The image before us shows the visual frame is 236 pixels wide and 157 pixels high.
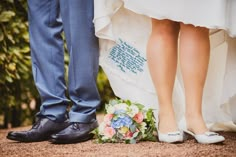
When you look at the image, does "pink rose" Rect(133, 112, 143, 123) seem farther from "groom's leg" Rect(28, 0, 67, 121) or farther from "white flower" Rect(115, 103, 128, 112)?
"groom's leg" Rect(28, 0, 67, 121)

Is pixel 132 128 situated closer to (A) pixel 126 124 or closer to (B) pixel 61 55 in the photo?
(A) pixel 126 124

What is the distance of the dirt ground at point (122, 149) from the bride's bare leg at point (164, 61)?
0.42ft

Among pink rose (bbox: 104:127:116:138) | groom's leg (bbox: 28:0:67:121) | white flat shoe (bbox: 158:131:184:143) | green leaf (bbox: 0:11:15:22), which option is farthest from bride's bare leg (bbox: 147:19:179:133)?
green leaf (bbox: 0:11:15:22)

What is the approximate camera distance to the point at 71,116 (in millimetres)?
2656

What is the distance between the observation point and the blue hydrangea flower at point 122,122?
8.48 feet

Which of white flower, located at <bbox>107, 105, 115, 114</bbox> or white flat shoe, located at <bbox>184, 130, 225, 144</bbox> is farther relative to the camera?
white flower, located at <bbox>107, 105, 115, 114</bbox>

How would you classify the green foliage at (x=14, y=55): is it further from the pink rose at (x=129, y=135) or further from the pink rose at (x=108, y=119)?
the pink rose at (x=129, y=135)

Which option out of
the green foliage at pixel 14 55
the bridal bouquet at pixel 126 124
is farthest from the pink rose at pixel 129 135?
the green foliage at pixel 14 55

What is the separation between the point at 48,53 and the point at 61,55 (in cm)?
7

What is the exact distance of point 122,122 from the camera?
260 cm

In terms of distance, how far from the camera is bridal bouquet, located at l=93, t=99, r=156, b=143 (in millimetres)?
2568

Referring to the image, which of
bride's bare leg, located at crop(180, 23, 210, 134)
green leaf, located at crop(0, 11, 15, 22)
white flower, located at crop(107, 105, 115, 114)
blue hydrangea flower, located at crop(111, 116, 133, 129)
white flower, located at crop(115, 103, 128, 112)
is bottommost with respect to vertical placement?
blue hydrangea flower, located at crop(111, 116, 133, 129)

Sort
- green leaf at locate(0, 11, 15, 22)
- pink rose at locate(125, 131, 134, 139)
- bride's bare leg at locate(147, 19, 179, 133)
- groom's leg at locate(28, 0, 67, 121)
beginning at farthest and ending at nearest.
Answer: green leaf at locate(0, 11, 15, 22), groom's leg at locate(28, 0, 67, 121), pink rose at locate(125, 131, 134, 139), bride's bare leg at locate(147, 19, 179, 133)

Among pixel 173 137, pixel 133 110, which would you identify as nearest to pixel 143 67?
pixel 133 110
